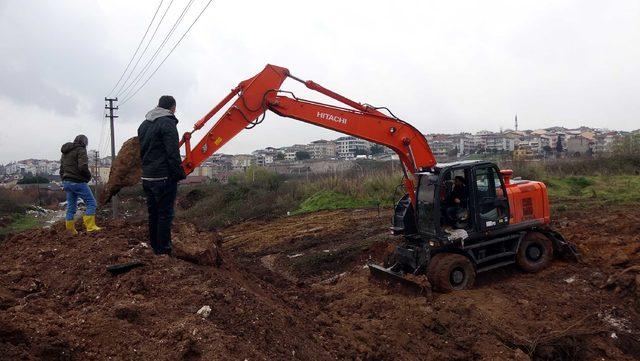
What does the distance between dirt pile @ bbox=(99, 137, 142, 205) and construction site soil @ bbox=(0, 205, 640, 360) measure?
30.1 inches

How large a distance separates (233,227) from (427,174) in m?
11.0

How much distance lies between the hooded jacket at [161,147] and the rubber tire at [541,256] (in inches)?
212

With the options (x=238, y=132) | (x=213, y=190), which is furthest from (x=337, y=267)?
(x=213, y=190)

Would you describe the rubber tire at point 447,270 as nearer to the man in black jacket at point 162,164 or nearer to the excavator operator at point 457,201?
the excavator operator at point 457,201

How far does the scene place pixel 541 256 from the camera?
26.2 ft

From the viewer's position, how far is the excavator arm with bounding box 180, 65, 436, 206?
6.85 m

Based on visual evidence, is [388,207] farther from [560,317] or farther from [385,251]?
[560,317]

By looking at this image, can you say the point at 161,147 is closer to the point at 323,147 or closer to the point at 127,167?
the point at 127,167

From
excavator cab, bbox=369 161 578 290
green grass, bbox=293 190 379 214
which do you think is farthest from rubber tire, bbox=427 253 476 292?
green grass, bbox=293 190 379 214

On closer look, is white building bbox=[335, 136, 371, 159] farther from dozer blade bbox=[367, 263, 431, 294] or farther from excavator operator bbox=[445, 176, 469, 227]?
excavator operator bbox=[445, 176, 469, 227]

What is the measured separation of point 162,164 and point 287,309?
88.3 inches

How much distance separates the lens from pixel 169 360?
3.45m

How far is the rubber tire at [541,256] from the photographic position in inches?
306

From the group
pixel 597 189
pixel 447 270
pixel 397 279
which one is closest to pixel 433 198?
pixel 447 270
